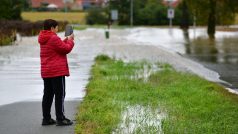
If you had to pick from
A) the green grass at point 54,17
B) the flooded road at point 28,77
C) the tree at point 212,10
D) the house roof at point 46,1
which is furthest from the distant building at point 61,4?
the flooded road at point 28,77

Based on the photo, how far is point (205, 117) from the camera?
9445mm

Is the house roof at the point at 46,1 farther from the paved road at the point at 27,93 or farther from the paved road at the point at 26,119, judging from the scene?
the paved road at the point at 26,119

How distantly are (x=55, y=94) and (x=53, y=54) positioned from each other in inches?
25.5

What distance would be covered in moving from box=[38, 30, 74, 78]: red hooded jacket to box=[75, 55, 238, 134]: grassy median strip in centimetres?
88

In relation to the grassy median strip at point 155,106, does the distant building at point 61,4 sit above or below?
below

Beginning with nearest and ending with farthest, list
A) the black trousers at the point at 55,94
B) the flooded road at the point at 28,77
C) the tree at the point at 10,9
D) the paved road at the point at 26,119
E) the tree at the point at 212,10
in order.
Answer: the paved road at the point at 26,119 → the black trousers at the point at 55,94 → the flooded road at the point at 28,77 → the tree at the point at 212,10 → the tree at the point at 10,9

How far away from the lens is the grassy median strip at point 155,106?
28.2 ft

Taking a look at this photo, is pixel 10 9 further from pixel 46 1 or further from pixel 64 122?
pixel 46 1

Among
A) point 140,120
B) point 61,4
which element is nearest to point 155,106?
point 140,120

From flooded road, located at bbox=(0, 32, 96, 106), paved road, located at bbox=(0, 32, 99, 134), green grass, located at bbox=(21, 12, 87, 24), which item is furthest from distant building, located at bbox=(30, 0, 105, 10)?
paved road, located at bbox=(0, 32, 99, 134)

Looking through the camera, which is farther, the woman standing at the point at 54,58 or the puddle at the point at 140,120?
the woman standing at the point at 54,58

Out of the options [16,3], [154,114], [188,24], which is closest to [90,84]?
[154,114]

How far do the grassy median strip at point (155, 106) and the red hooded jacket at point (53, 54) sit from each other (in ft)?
2.87

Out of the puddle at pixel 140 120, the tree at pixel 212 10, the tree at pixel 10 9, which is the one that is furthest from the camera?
the tree at pixel 10 9
